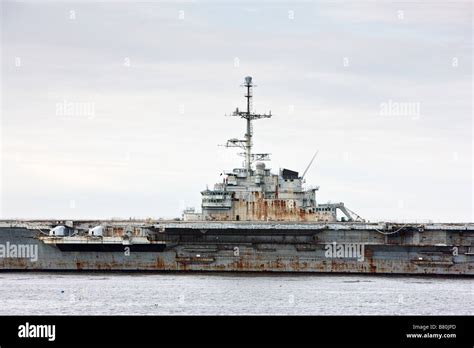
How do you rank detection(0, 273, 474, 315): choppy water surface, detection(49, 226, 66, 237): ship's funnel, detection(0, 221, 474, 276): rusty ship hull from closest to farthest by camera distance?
detection(0, 273, 474, 315): choppy water surface → detection(0, 221, 474, 276): rusty ship hull → detection(49, 226, 66, 237): ship's funnel

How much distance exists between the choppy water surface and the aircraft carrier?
1.22 meters

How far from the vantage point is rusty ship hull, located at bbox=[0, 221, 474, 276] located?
4244 cm

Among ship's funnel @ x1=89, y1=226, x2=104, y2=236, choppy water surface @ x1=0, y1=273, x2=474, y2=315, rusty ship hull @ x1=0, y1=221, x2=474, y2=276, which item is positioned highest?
ship's funnel @ x1=89, y1=226, x2=104, y2=236

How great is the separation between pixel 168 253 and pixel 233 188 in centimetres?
453

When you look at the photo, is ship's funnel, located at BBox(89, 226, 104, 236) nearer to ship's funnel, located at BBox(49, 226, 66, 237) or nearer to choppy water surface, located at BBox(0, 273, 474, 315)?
ship's funnel, located at BBox(49, 226, 66, 237)

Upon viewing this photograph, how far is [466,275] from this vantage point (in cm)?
4219

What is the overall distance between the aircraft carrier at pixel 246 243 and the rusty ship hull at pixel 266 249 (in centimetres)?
4

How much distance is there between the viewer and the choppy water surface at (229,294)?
2980 cm

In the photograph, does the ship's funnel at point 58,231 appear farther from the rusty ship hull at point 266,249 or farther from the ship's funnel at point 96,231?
the ship's funnel at point 96,231

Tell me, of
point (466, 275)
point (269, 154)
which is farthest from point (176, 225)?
point (466, 275)

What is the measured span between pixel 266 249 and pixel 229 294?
9.81 meters

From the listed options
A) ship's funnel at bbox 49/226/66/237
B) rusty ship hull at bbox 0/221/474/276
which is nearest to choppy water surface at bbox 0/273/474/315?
rusty ship hull at bbox 0/221/474/276

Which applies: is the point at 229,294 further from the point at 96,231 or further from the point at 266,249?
the point at 96,231
